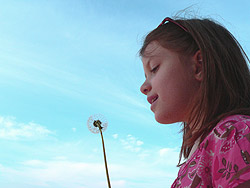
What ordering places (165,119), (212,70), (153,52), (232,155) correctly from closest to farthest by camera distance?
(232,155)
(212,70)
(165,119)
(153,52)

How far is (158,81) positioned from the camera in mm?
1570

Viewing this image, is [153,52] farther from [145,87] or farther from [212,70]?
[212,70]

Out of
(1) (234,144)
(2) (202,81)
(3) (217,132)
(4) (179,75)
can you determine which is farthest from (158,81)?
(1) (234,144)

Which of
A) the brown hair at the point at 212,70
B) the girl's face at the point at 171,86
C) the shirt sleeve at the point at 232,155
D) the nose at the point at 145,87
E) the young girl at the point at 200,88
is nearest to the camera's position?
the shirt sleeve at the point at 232,155

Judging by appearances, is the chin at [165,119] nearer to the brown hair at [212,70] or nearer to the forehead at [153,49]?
the brown hair at [212,70]

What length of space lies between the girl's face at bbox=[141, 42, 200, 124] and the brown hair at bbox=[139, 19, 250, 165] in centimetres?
5

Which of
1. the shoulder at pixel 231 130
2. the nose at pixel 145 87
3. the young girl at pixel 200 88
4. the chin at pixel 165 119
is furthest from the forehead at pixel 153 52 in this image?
the shoulder at pixel 231 130

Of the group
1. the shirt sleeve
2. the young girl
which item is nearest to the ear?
the young girl

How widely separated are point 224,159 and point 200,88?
0.46m

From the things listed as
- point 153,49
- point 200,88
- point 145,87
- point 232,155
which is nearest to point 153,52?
point 153,49

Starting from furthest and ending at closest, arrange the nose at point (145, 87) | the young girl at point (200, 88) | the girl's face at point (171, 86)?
the nose at point (145, 87) < the girl's face at point (171, 86) < the young girl at point (200, 88)

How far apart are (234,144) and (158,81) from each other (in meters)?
0.57

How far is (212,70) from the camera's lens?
4.82 ft

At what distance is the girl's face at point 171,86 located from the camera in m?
1.53
